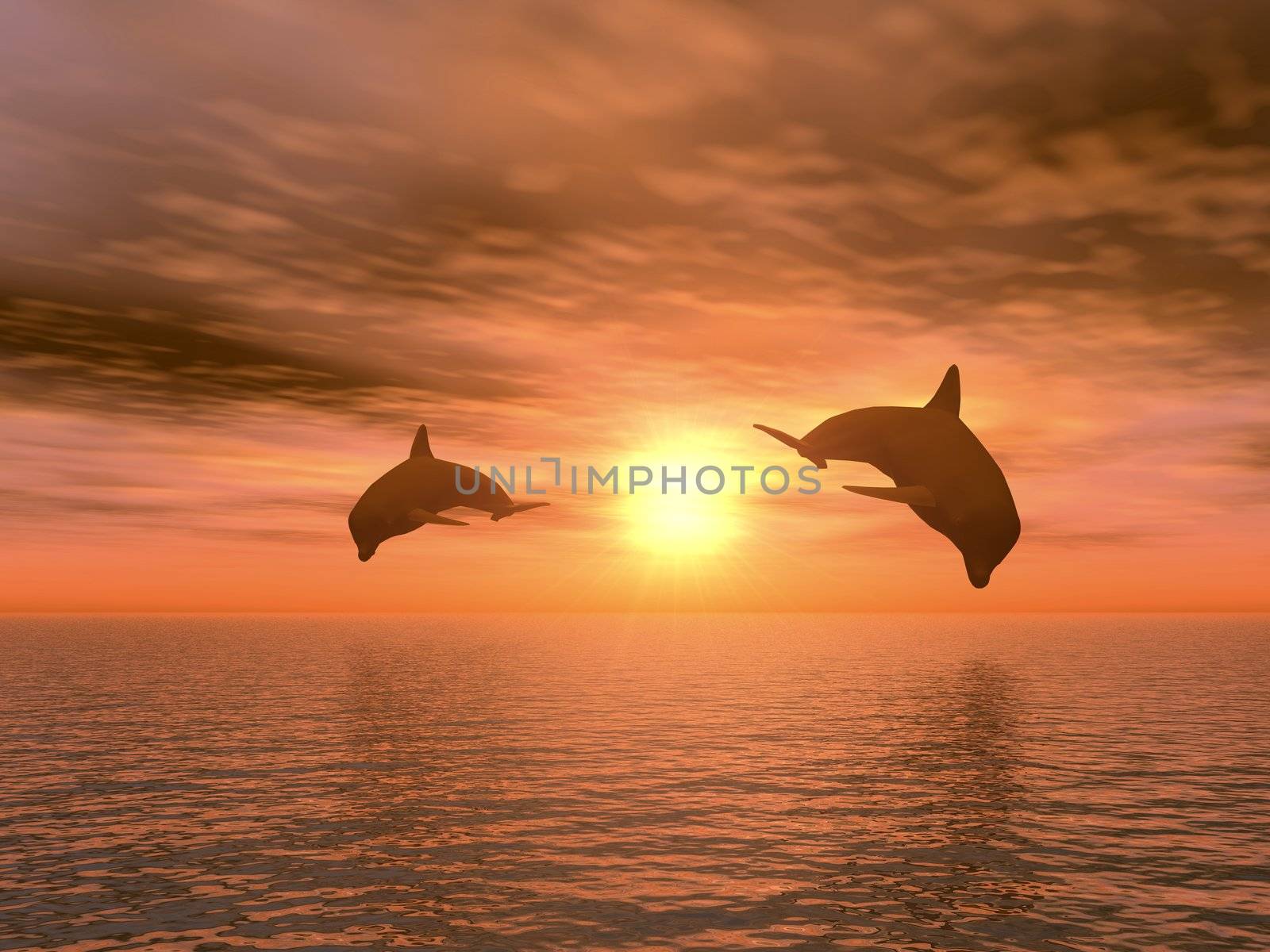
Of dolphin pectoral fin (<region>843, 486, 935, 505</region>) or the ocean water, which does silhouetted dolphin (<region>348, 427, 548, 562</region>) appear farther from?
dolphin pectoral fin (<region>843, 486, 935, 505</region>)

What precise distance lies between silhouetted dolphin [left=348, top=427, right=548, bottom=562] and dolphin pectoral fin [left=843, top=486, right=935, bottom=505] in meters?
16.7

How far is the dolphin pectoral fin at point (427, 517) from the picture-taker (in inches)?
1387

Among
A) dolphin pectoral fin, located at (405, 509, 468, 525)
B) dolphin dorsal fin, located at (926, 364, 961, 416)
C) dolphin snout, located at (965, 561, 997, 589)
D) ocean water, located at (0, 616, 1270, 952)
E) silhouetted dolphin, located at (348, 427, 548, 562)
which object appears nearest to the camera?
ocean water, located at (0, 616, 1270, 952)

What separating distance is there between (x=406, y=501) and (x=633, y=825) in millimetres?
14515

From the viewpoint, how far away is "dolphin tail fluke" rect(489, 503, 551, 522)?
123ft

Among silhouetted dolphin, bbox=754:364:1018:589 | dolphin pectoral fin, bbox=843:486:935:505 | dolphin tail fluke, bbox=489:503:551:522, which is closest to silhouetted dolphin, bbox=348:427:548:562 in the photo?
dolphin tail fluke, bbox=489:503:551:522

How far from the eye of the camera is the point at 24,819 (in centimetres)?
3159

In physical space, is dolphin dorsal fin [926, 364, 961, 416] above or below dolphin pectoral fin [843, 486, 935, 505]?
above

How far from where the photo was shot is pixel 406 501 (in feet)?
123

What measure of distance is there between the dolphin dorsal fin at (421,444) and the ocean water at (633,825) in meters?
12.9

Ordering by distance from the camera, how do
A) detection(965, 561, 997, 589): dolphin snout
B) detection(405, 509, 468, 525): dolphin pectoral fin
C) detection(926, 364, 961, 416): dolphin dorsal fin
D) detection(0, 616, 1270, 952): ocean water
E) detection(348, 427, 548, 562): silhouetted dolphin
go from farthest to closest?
detection(348, 427, 548, 562): silhouetted dolphin, detection(405, 509, 468, 525): dolphin pectoral fin, detection(926, 364, 961, 416): dolphin dorsal fin, detection(965, 561, 997, 589): dolphin snout, detection(0, 616, 1270, 952): ocean water

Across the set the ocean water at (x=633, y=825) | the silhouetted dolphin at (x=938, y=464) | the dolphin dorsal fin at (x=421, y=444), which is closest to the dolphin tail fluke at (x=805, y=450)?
the silhouetted dolphin at (x=938, y=464)

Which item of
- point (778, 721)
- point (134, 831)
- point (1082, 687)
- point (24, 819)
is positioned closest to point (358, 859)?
point (134, 831)

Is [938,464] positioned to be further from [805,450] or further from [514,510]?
[514,510]
